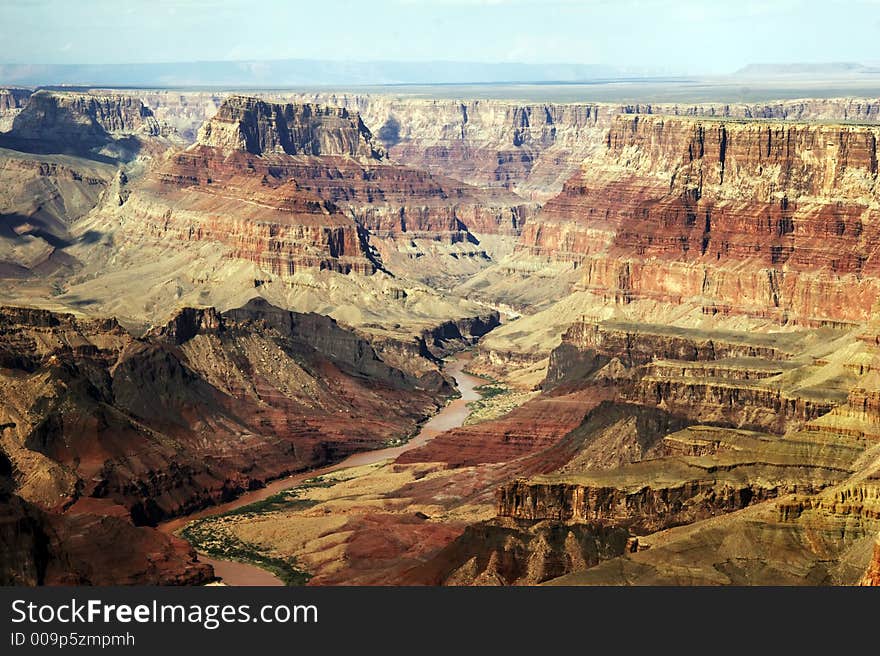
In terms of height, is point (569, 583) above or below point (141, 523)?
above

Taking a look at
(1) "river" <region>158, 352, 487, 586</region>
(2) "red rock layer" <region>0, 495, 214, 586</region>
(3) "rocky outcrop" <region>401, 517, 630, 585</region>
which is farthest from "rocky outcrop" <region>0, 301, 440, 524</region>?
(3) "rocky outcrop" <region>401, 517, 630, 585</region>

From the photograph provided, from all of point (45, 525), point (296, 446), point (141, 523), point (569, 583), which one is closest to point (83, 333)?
point (296, 446)

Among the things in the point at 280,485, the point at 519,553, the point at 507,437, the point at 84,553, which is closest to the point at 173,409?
the point at 280,485

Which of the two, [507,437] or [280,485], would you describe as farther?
[507,437]

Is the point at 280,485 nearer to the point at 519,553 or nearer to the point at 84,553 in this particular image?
the point at 84,553

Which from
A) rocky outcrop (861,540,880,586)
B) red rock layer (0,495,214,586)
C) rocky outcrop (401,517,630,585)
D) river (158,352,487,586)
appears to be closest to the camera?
rocky outcrop (861,540,880,586)

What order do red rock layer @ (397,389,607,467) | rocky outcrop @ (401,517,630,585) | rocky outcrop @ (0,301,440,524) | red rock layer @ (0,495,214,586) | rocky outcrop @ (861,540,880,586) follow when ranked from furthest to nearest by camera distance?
1. red rock layer @ (397,389,607,467)
2. rocky outcrop @ (0,301,440,524)
3. red rock layer @ (0,495,214,586)
4. rocky outcrop @ (401,517,630,585)
5. rocky outcrop @ (861,540,880,586)

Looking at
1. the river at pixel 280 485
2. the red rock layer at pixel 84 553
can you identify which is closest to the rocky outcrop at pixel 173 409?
the river at pixel 280 485

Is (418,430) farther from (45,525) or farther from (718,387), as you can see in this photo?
(45,525)

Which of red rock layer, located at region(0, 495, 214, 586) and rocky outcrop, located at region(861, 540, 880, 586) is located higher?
rocky outcrop, located at region(861, 540, 880, 586)

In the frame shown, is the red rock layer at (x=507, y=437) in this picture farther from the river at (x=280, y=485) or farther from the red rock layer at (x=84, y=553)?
the red rock layer at (x=84, y=553)

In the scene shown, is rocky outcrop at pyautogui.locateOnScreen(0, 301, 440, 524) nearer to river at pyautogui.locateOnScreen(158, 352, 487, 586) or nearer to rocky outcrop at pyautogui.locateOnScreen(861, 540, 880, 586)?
river at pyautogui.locateOnScreen(158, 352, 487, 586)
